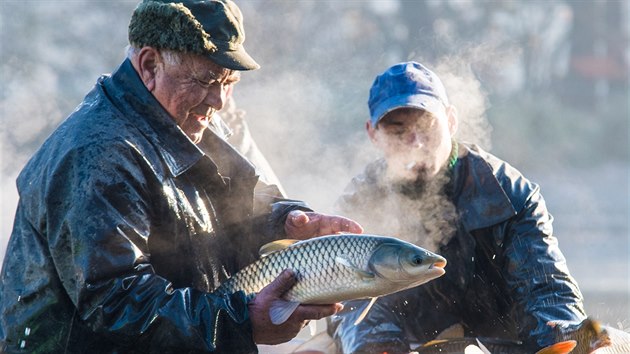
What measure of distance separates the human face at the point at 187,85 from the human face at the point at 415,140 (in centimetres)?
166

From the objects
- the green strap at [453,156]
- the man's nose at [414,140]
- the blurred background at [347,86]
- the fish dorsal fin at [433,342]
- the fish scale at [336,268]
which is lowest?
the fish dorsal fin at [433,342]

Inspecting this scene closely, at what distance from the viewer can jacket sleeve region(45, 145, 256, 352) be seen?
3594mm

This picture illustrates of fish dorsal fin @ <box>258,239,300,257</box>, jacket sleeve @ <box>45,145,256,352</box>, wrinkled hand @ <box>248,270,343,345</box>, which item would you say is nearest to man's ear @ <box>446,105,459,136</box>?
fish dorsal fin @ <box>258,239,300,257</box>

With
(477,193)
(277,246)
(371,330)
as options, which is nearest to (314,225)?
(277,246)

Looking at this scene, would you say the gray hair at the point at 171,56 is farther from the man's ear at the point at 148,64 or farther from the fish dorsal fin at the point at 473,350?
the fish dorsal fin at the point at 473,350

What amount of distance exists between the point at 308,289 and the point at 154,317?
52cm

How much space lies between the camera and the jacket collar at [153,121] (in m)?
3.97

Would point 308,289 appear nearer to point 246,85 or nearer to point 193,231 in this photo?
point 193,231

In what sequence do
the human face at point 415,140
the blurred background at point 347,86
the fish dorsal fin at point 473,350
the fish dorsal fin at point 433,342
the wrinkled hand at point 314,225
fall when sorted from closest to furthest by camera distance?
1. the wrinkled hand at point 314,225
2. the fish dorsal fin at point 473,350
3. the fish dorsal fin at point 433,342
4. the human face at point 415,140
5. the blurred background at point 347,86

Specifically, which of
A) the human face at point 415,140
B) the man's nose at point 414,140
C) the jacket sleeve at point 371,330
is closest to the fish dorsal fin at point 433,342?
the jacket sleeve at point 371,330

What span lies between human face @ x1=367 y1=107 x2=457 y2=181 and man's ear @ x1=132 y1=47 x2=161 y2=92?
1821 millimetres

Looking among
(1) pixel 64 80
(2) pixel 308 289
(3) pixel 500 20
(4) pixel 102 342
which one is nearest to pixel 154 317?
(4) pixel 102 342

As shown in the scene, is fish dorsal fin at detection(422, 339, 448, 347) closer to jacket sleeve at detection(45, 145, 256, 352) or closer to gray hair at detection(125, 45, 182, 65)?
jacket sleeve at detection(45, 145, 256, 352)

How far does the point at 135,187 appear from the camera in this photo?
12.3 feet
